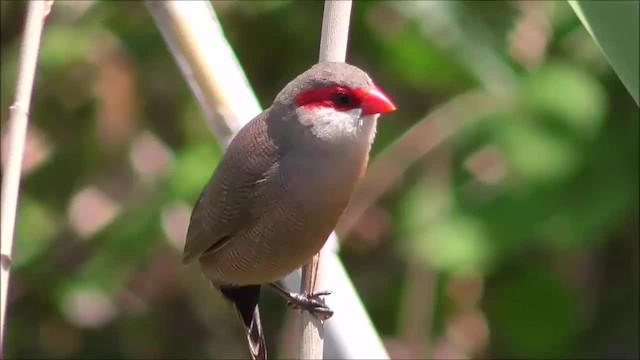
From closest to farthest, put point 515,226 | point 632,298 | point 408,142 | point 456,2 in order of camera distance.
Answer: point 456,2
point 515,226
point 408,142
point 632,298

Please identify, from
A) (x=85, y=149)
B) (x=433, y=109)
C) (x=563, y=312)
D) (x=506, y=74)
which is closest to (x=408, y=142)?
(x=433, y=109)

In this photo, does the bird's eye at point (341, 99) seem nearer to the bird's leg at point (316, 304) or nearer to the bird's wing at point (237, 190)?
the bird's wing at point (237, 190)

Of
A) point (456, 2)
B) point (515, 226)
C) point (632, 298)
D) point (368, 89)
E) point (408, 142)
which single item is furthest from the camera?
point (632, 298)

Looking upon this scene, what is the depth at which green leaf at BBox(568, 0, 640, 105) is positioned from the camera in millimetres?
1198

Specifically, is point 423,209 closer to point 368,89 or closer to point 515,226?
point 515,226

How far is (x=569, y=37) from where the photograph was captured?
250cm

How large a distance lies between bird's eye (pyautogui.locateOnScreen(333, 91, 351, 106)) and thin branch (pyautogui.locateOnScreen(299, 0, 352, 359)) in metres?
0.06

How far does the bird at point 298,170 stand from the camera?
1.76 metres

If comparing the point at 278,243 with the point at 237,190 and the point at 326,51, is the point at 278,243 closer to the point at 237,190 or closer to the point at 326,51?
the point at 237,190

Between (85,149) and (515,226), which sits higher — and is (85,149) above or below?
above

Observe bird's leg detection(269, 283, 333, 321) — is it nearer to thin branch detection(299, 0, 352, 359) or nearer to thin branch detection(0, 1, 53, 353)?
thin branch detection(299, 0, 352, 359)

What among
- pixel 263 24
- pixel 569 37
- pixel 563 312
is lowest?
pixel 563 312

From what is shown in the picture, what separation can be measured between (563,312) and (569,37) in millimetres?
748

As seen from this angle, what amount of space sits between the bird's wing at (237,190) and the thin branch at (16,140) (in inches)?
17.2
